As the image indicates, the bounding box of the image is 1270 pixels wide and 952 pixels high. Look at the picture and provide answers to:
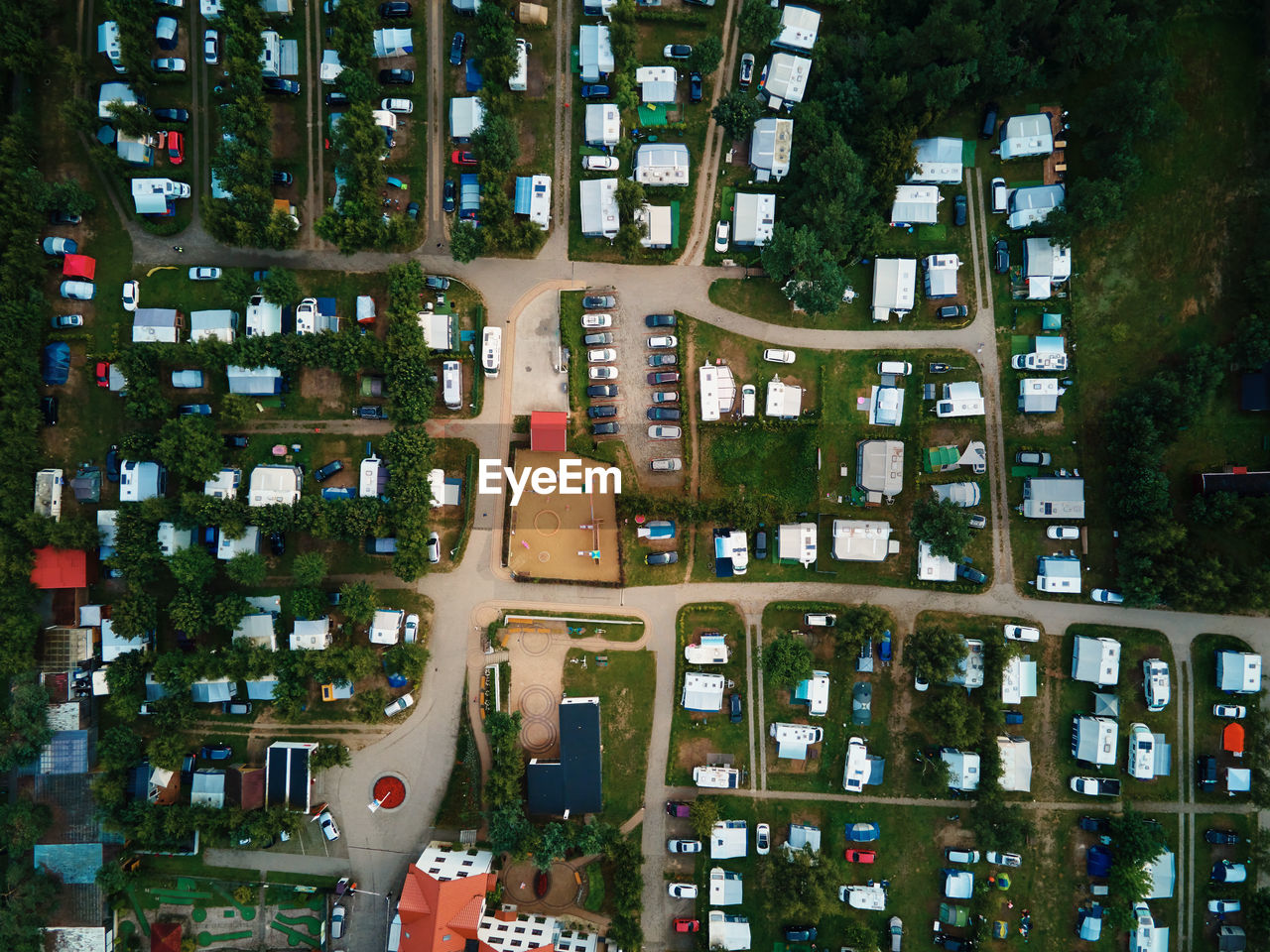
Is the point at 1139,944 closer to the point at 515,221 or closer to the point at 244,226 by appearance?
the point at 515,221

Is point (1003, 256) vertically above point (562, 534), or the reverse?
point (1003, 256)

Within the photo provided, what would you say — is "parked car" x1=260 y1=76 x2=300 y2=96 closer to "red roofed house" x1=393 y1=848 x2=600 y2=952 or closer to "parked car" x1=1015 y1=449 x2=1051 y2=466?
"red roofed house" x1=393 y1=848 x2=600 y2=952

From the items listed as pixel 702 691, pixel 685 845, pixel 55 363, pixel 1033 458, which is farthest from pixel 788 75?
pixel 55 363

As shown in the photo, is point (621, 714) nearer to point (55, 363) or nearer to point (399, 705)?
point (399, 705)

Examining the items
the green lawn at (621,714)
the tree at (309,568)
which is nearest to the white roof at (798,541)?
the green lawn at (621,714)

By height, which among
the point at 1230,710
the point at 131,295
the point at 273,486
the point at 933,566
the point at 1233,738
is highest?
the point at 131,295

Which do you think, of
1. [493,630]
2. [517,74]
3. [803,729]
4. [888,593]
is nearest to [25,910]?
[493,630]
